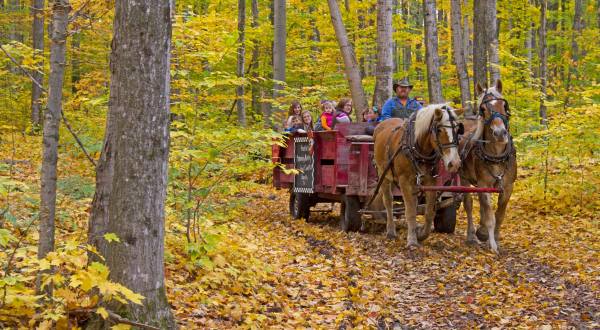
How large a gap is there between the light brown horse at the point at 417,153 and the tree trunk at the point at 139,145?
505 centimetres

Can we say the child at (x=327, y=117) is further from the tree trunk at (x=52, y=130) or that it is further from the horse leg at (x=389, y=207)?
the tree trunk at (x=52, y=130)

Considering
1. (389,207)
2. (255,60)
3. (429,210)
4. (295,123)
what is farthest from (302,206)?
(255,60)

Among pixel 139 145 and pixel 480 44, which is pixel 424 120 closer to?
pixel 139 145

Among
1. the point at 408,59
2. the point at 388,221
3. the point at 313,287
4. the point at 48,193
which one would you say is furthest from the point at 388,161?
the point at 408,59

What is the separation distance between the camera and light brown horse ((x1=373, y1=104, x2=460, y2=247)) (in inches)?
336

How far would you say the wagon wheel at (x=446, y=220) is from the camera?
35.1ft

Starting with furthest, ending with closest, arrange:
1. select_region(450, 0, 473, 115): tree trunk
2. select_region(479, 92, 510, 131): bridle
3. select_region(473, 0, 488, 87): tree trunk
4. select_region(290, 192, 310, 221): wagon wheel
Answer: select_region(450, 0, 473, 115): tree trunk, select_region(473, 0, 488, 87): tree trunk, select_region(290, 192, 310, 221): wagon wheel, select_region(479, 92, 510, 131): bridle

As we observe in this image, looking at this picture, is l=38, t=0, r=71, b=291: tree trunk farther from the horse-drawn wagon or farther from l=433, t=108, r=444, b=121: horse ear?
the horse-drawn wagon

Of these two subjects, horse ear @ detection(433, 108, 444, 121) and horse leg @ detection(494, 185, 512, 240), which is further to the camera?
horse leg @ detection(494, 185, 512, 240)

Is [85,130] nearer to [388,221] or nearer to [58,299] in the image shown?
[388,221]

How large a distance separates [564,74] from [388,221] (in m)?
20.8

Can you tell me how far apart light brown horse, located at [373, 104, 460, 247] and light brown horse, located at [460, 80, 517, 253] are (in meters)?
0.49

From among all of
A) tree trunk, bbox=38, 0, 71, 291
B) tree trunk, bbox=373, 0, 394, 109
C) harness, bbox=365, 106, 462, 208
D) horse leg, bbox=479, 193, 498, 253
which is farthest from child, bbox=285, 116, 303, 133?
tree trunk, bbox=38, 0, 71, 291

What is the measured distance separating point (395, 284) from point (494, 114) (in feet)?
9.24
